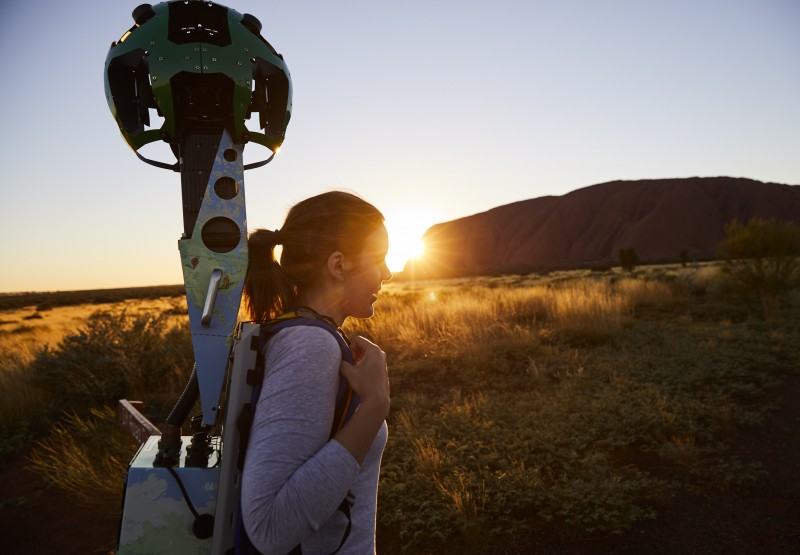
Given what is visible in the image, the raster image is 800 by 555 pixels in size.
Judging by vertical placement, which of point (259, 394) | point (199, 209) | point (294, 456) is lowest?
point (294, 456)

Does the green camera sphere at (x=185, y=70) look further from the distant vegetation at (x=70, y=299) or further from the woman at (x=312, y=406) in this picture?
the distant vegetation at (x=70, y=299)

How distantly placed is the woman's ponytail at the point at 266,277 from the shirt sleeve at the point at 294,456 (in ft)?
1.18

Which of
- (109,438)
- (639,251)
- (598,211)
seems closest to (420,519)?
(109,438)

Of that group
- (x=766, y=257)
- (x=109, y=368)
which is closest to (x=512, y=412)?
(x=109, y=368)

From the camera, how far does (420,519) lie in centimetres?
383

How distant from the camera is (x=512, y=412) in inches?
232

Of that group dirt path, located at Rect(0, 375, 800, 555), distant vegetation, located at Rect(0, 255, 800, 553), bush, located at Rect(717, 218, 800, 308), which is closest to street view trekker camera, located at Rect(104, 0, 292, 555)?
distant vegetation, located at Rect(0, 255, 800, 553)

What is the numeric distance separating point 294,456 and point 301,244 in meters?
0.61

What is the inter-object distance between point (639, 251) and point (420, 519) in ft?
297

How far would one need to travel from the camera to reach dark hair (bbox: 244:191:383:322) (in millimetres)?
1431

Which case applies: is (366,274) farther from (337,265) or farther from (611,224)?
(611,224)

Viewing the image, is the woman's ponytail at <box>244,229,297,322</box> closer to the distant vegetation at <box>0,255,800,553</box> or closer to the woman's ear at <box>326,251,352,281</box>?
the woman's ear at <box>326,251,352,281</box>

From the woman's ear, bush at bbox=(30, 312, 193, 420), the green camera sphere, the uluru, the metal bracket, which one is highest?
the uluru

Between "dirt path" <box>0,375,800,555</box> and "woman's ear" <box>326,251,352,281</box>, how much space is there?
3.10 meters
